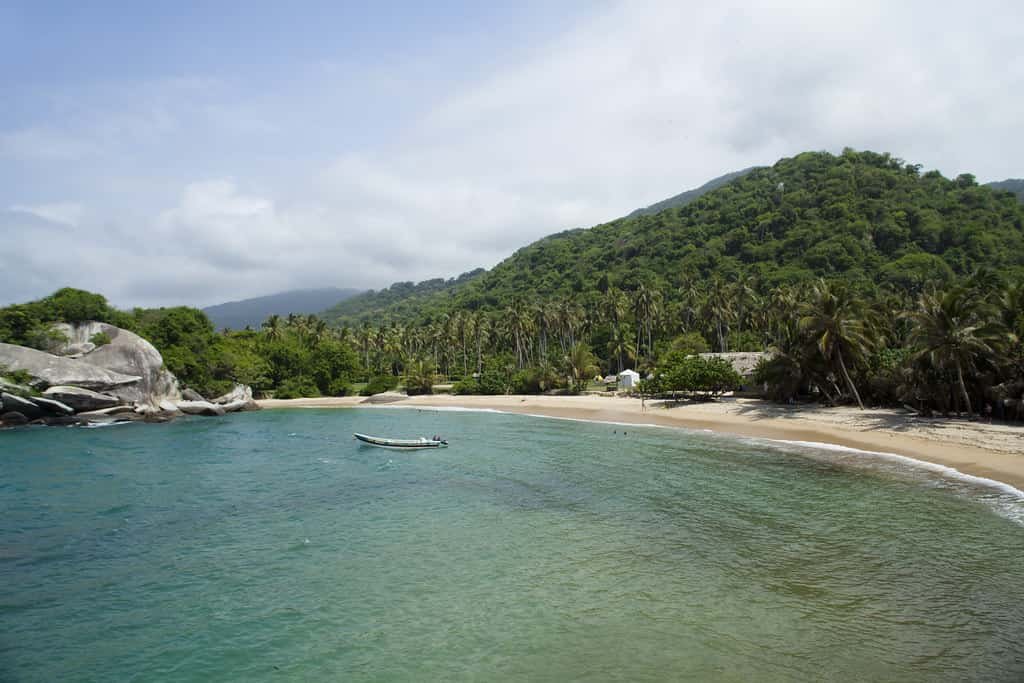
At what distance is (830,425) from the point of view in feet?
131

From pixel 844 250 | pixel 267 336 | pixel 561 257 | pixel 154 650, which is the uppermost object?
pixel 561 257

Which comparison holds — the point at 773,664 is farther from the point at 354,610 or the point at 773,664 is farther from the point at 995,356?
the point at 995,356

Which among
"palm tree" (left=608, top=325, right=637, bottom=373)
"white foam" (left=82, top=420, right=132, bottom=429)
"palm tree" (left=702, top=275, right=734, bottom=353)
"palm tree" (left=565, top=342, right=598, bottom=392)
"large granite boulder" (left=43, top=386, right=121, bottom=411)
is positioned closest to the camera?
"white foam" (left=82, top=420, right=132, bottom=429)

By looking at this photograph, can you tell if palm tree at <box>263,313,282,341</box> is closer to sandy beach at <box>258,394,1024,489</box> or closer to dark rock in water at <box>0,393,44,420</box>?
sandy beach at <box>258,394,1024,489</box>

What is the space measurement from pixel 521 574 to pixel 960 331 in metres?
32.9

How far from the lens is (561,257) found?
570 feet

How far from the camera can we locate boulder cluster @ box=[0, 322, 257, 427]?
53.3 m

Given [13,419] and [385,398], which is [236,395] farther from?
[13,419]

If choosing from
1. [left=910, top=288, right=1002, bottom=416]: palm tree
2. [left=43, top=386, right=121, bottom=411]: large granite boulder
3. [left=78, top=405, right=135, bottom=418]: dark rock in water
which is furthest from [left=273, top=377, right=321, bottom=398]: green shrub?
[left=910, top=288, right=1002, bottom=416]: palm tree

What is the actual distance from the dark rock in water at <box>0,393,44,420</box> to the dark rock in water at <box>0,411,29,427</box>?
284mm

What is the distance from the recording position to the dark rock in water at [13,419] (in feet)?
174

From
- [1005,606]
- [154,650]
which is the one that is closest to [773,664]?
[1005,606]

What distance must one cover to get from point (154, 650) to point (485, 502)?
13.7 meters

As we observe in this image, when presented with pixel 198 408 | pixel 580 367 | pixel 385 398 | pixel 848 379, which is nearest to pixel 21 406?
pixel 198 408
